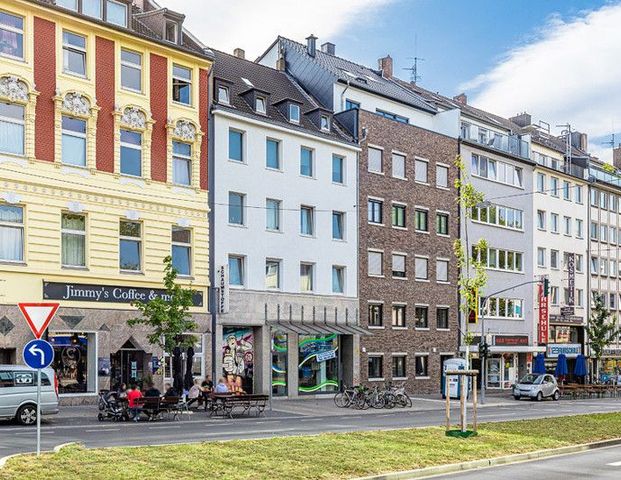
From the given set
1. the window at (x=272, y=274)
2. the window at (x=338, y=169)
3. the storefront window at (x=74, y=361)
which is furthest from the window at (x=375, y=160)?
the storefront window at (x=74, y=361)

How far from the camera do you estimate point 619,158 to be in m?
85.8

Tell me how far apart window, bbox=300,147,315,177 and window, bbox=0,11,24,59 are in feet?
50.9

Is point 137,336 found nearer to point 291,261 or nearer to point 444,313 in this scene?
point 291,261

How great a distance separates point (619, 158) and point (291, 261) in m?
52.1

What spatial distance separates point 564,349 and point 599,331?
8.94 feet

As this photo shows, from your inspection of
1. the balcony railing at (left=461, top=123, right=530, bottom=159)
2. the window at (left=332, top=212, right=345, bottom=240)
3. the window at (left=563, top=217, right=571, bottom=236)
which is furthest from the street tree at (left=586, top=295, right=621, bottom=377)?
the window at (left=332, top=212, right=345, bottom=240)

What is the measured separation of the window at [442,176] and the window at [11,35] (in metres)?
27.2

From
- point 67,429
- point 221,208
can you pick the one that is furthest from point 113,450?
point 221,208

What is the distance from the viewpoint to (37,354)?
15.3 meters

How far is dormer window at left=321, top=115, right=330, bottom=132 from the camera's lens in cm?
4644

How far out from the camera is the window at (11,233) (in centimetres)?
3194

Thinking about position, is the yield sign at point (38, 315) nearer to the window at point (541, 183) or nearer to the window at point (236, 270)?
the window at point (236, 270)

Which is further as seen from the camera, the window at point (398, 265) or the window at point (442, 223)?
the window at point (442, 223)

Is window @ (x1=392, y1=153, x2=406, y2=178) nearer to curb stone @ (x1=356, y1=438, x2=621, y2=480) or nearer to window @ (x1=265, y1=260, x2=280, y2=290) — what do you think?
window @ (x1=265, y1=260, x2=280, y2=290)
